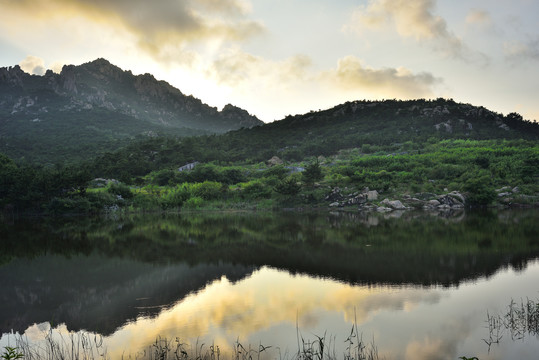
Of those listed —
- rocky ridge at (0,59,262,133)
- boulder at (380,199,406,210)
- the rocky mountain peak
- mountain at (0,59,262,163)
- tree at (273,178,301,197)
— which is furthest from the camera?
the rocky mountain peak

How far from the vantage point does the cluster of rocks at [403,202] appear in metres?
47.7

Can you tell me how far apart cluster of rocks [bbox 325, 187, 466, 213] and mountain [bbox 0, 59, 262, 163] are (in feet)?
215

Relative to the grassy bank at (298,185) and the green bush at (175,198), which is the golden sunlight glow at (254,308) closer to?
the grassy bank at (298,185)

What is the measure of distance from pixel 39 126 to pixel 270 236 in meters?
114

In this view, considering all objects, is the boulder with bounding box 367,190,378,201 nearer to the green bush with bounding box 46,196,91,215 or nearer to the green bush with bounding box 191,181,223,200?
the green bush with bounding box 191,181,223,200

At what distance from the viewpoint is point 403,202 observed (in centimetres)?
4919

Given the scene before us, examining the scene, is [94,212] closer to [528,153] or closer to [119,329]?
[119,329]

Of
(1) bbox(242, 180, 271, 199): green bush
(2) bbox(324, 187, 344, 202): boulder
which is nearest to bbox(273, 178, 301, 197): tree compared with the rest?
(1) bbox(242, 180, 271, 199): green bush

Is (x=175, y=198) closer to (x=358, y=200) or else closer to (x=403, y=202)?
(x=358, y=200)

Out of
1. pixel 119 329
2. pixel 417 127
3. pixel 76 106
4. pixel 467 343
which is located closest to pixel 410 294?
pixel 467 343

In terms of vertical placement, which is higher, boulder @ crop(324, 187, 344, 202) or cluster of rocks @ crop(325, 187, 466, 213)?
boulder @ crop(324, 187, 344, 202)

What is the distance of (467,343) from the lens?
8008mm

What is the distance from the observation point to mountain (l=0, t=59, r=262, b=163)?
94.3 m

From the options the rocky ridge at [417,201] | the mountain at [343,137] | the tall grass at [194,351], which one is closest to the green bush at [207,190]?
the rocky ridge at [417,201]
